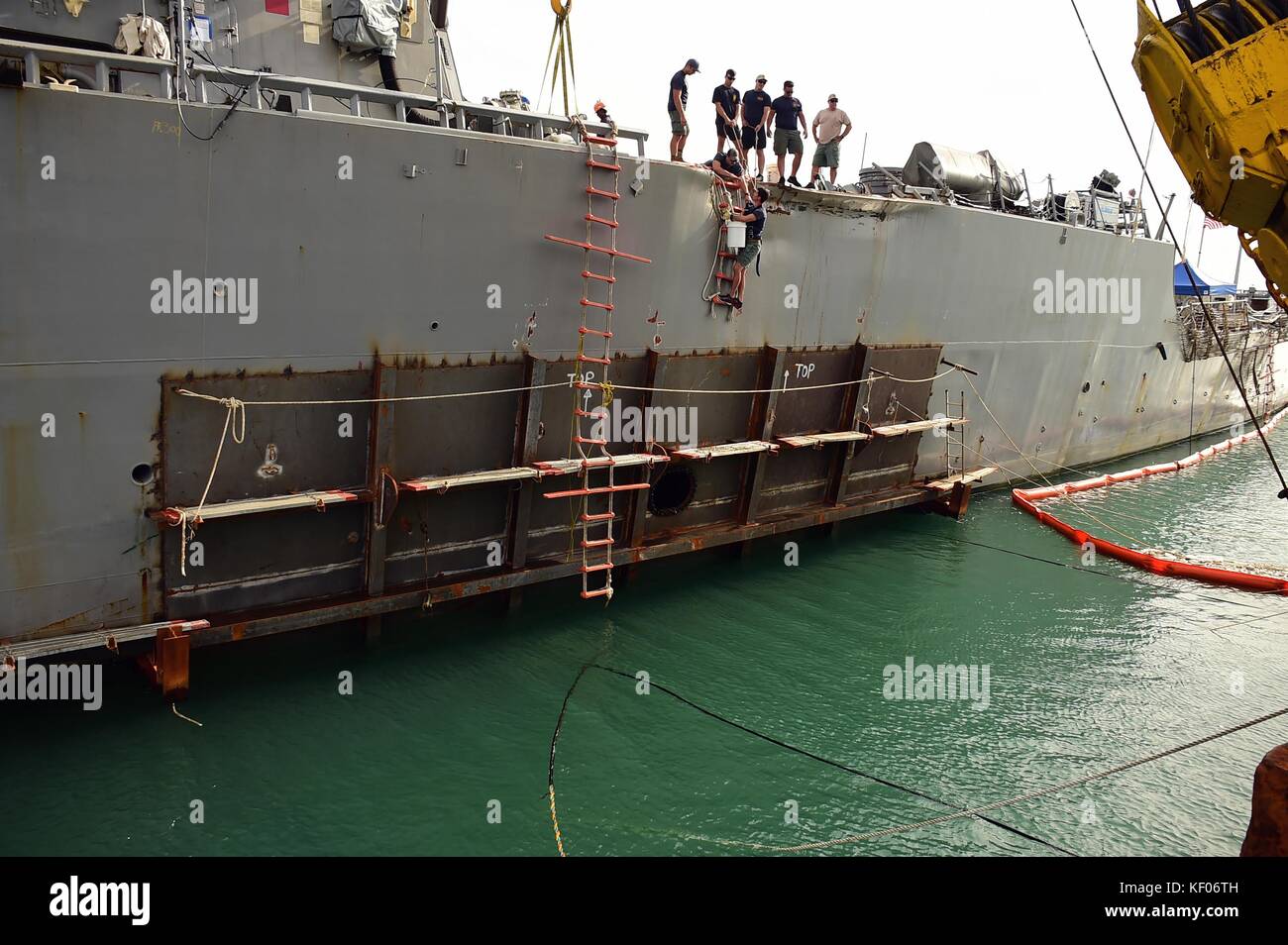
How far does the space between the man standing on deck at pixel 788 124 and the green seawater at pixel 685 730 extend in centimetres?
592

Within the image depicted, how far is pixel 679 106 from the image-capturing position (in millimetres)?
11586

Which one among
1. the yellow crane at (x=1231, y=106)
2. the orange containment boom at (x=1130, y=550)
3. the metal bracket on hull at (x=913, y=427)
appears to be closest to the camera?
the yellow crane at (x=1231, y=106)

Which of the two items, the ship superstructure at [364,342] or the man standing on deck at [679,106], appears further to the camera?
the man standing on deck at [679,106]

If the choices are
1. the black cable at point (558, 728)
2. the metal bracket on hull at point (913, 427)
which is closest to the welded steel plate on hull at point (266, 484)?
the black cable at point (558, 728)

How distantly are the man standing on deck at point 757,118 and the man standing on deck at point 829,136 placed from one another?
1.47 metres

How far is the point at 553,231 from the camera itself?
31.8 feet

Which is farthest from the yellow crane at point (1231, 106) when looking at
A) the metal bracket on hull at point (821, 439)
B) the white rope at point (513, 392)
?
the metal bracket on hull at point (821, 439)

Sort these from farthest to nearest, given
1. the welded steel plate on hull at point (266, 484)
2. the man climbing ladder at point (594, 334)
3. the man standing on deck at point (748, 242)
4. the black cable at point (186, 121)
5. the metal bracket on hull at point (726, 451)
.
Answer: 1. the man standing on deck at point (748, 242)
2. the metal bracket on hull at point (726, 451)
3. the man climbing ladder at point (594, 334)
4. the welded steel plate on hull at point (266, 484)
5. the black cable at point (186, 121)

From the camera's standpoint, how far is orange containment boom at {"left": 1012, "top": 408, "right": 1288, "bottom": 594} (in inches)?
516

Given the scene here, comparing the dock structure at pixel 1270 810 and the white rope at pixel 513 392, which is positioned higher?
the white rope at pixel 513 392

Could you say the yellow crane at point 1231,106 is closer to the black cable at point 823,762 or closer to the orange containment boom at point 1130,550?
the black cable at point 823,762

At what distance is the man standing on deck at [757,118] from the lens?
1261cm

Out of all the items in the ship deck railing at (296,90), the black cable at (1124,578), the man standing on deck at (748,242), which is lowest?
the black cable at (1124,578)
